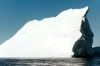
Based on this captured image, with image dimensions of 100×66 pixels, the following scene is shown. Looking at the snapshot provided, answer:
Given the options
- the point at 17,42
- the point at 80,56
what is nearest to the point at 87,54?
the point at 80,56

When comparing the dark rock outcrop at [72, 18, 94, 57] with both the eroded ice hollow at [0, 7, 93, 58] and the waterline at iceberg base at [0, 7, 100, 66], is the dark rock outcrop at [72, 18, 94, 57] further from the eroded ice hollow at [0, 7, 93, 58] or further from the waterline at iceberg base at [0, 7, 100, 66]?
the eroded ice hollow at [0, 7, 93, 58]

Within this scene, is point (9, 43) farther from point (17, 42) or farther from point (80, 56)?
point (80, 56)

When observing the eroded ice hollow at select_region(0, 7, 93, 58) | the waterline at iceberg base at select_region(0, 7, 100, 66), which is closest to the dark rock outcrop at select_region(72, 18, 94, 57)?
the waterline at iceberg base at select_region(0, 7, 100, 66)

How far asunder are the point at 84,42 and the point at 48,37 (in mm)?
13218

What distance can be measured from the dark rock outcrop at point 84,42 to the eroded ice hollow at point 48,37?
3.75 feet

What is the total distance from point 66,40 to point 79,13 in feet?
31.1

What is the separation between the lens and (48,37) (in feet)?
326

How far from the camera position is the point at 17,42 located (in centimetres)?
10500

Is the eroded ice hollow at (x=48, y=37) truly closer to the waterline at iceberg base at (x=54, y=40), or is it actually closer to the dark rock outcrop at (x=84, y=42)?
the waterline at iceberg base at (x=54, y=40)

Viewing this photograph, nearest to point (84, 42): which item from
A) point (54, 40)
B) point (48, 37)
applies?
point (54, 40)

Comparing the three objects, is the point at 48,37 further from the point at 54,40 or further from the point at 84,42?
the point at 84,42

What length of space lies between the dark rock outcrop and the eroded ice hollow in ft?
3.75

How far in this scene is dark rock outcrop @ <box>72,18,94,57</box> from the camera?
88500 mm

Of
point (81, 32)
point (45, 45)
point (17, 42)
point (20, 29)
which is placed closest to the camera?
point (81, 32)
